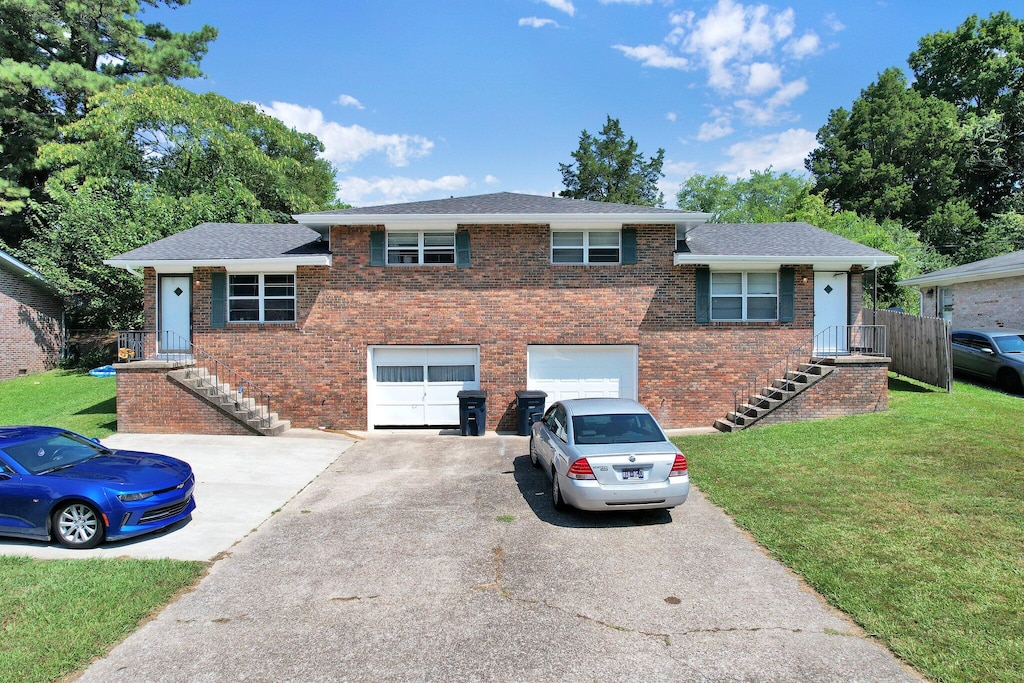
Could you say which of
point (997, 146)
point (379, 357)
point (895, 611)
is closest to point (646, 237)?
point (379, 357)

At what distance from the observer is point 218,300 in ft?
49.5

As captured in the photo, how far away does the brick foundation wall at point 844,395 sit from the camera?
13.7 meters

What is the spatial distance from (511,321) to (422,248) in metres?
2.98

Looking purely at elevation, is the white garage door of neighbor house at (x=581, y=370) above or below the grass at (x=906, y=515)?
above

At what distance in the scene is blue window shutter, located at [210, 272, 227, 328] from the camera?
15055mm

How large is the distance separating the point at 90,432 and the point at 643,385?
13.4m

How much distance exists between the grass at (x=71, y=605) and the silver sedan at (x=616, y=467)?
4373mm

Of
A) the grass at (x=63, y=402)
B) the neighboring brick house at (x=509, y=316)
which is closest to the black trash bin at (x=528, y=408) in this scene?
the neighboring brick house at (x=509, y=316)

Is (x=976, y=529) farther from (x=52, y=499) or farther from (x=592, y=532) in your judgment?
(x=52, y=499)

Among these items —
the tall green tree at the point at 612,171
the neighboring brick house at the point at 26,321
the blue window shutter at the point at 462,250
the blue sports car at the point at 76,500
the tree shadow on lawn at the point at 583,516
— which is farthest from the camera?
the tall green tree at the point at 612,171

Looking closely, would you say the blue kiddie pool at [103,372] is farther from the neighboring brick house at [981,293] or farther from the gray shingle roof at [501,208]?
the neighboring brick house at [981,293]

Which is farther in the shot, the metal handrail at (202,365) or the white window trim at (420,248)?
the white window trim at (420,248)

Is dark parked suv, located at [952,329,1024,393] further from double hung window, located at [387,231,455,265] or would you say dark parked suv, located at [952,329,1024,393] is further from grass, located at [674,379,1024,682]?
double hung window, located at [387,231,455,265]

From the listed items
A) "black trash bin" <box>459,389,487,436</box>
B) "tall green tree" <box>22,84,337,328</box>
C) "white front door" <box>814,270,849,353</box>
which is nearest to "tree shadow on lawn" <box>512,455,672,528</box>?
"black trash bin" <box>459,389,487,436</box>
